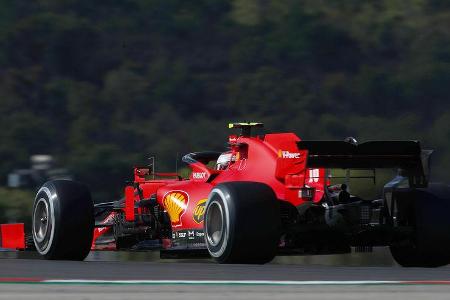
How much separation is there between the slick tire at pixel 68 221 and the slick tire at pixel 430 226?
3252 mm

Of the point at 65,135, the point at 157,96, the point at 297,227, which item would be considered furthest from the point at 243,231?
the point at 157,96

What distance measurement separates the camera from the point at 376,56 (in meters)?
83.3

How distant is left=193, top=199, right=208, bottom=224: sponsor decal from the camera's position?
1250 cm

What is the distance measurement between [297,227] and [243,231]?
3.45ft

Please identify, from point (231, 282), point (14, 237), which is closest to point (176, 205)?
point (14, 237)

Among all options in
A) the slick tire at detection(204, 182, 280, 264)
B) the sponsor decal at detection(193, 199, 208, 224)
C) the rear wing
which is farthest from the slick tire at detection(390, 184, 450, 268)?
the sponsor decal at detection(193, 199, 208, 224)

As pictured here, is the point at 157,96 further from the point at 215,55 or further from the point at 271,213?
the point at 271,213

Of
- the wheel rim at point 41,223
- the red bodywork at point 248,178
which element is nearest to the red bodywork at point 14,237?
the wheel rim at point 41,223

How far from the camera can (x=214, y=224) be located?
1161 centimetres

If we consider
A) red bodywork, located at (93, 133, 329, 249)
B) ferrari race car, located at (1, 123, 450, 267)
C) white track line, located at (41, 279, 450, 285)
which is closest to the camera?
white track line, located at (41, 279, 450, 285)

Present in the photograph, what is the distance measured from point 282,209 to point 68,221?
2.31m

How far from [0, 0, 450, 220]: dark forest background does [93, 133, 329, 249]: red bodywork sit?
48766mm

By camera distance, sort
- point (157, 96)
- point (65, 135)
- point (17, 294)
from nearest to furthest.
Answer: point (17, 294)
point (65, 135)
point (157, 96)

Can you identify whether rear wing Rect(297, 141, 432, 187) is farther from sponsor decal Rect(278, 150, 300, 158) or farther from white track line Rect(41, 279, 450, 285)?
white track line Rect(41, 279, 450, 285)
